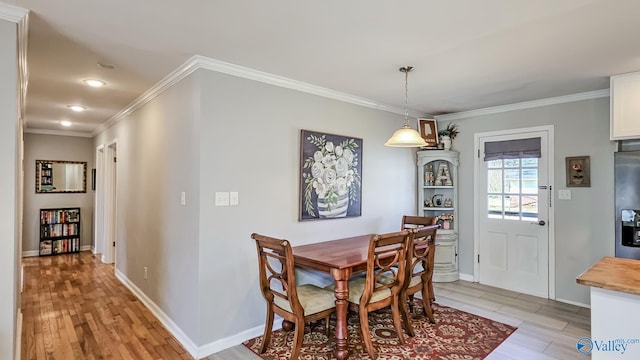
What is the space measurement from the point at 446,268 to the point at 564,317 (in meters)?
1.42

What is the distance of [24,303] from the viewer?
380cm

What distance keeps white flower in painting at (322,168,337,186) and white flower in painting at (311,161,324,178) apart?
6 cm

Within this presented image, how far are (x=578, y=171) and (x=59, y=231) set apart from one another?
27.0ft

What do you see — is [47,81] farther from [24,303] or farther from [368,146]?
[368,146]

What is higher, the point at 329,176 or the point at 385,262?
the point at 329,176

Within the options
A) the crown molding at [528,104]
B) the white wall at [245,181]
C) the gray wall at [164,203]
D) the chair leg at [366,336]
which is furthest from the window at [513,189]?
the gray wall at [164,203]

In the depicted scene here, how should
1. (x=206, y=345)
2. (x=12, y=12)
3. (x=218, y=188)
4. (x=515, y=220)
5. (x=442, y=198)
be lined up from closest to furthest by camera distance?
(x=12, y=12) → (x=206, y=345) → (x=218, y=188) → (x=515, y=220) → (x=442, y=198)

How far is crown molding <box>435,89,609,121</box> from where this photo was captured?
3.65 meters

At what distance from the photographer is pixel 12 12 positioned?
195cm

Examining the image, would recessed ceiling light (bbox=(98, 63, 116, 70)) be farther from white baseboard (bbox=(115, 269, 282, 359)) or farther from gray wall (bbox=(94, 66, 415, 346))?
white baseboard (bbox=(115, 269, 282, 359))

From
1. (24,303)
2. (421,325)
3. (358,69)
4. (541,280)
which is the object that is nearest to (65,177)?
(24,303)

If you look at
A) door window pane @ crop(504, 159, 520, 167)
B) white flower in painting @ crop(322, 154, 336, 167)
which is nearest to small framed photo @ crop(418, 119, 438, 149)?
door window pane @ crop(504, 159, 520, 167)

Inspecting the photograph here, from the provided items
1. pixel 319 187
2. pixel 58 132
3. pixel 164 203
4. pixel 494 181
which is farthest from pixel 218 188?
pixel 58 132

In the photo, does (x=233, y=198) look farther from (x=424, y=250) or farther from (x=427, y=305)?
(x=427, y=305)
